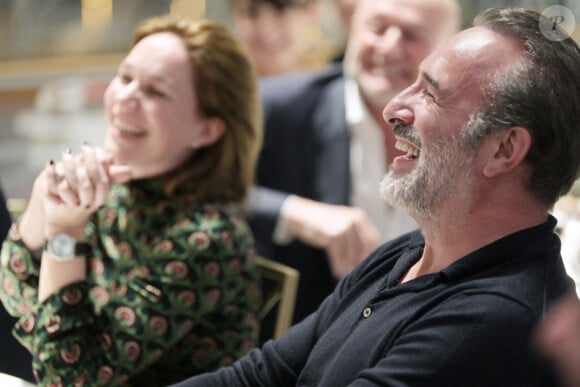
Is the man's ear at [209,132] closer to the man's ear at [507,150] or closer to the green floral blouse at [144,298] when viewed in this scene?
the green floral blouse at [144,298]

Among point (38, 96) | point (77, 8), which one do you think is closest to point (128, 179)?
point (77, 8)

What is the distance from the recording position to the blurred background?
3.60m

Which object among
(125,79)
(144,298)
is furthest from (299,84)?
(144,298)

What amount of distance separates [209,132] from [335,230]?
0.38 meters

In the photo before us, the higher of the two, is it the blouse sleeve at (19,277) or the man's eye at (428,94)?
the man's eye at (428,94)

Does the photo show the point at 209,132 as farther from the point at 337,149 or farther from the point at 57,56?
the point at 57,56

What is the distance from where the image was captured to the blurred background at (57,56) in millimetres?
3602

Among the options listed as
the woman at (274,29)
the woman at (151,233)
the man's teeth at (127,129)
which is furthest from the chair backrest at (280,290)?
the woman at (274,29)

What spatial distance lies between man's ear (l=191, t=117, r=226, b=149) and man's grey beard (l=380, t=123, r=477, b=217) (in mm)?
633

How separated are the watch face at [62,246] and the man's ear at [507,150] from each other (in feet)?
2.40

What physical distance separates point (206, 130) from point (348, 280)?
0.51m

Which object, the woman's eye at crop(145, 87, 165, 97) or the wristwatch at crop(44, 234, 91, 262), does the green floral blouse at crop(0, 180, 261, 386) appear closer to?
the wristwatch at crop(44, 234, 91, 262)

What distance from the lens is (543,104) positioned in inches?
48.0

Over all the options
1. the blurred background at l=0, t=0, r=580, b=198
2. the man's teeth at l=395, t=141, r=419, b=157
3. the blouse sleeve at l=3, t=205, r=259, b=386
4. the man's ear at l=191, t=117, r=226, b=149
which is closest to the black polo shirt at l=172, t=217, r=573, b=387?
the man's teeth at l=395, t=141, r=419, b=157
